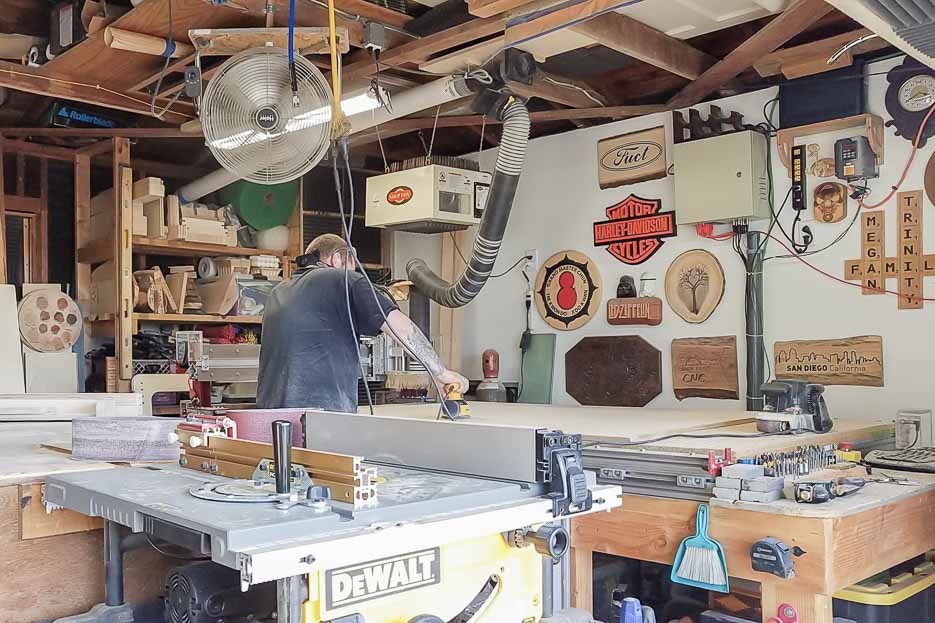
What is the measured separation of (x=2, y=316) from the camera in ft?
13.2

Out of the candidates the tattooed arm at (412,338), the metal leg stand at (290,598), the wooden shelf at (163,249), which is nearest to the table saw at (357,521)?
the metal leg stand at (290,598)

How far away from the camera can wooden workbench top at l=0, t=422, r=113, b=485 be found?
1579 millimetres

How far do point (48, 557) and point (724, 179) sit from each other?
291 centimetres

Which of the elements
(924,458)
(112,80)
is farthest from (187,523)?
(112,80)

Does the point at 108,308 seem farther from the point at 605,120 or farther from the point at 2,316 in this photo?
the point at 605,120

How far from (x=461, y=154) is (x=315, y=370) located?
2559mm

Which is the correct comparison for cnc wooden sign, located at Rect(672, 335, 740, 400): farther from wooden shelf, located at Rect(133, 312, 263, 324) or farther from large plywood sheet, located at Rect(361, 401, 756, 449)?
wooden shelf, located at Rect(133, 312, 263, 324)

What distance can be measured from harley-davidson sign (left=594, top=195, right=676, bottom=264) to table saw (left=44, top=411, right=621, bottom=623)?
2.60 meters

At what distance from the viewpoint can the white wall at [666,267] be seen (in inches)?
128

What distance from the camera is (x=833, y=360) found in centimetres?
342

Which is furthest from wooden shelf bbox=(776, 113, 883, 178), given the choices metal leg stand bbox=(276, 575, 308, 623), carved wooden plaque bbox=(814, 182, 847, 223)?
metal leg stand bbox=(276, 575, 308, 623)

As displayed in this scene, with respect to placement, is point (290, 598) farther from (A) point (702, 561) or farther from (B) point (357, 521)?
(A) point (702, 561)

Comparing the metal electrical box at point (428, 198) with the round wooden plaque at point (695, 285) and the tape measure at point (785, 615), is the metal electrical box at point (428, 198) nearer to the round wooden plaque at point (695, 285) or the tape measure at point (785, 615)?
the round wooden plaque at point (695, 285)

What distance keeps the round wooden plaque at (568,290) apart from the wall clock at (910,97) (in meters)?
1.51
